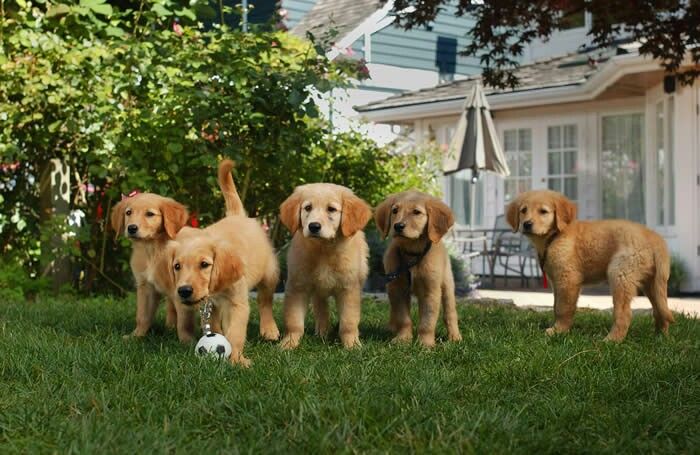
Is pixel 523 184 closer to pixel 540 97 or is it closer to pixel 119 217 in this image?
pixel 540 97

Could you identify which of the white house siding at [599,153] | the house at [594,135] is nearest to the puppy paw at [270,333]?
the house at [594,135]

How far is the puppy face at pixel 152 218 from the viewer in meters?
6.09

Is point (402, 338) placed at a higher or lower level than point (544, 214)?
lower

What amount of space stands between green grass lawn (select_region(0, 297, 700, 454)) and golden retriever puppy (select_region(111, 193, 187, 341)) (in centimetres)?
26

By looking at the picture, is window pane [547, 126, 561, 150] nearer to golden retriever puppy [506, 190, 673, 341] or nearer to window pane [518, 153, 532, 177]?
window pane [518, 153, 532, 177]

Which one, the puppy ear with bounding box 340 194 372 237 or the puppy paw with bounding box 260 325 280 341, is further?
the puppy paw with bounding box 260 325 280 341

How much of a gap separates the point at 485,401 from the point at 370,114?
14944mm

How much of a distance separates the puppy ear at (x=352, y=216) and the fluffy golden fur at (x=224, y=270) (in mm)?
656

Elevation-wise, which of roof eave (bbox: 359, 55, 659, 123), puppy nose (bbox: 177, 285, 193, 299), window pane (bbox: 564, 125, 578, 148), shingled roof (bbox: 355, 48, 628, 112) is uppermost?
shingled roof (bbox: 355, 48, 628, 112)

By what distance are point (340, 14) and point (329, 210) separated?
55.0ft

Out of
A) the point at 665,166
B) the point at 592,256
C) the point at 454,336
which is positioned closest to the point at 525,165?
the point at 665,166

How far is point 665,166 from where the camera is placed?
14.0 metres

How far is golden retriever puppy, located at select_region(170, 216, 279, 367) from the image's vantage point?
495 cm

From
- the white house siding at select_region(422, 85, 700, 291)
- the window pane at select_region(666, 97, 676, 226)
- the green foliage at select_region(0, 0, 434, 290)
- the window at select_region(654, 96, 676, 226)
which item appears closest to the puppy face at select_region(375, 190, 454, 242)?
the green foliage at select_region(0, 0, 434, 290)
